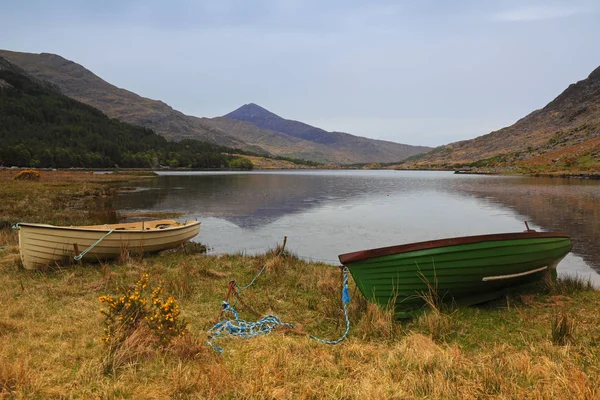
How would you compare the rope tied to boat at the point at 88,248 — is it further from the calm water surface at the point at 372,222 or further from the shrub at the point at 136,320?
the shrub at the point at 136,320

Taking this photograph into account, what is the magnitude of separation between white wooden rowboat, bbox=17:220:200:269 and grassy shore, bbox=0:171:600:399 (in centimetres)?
111

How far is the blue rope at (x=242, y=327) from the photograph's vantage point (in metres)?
7.94

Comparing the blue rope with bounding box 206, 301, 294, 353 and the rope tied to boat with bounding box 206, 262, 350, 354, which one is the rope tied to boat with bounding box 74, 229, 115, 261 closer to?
the rope tied to boat with bounding box 206, 262, 350, 354

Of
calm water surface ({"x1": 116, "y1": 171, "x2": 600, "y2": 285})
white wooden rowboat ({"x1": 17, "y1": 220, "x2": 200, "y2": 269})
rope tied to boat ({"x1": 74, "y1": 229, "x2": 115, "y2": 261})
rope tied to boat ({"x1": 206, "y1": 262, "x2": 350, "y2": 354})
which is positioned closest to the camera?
rope tied to boat ({"x1": 206, "y1": 262, "x2": 350, "y2": 354})

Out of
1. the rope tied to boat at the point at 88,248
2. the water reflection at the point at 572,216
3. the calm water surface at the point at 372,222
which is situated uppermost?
the rope tied to boat at the point at 88,248

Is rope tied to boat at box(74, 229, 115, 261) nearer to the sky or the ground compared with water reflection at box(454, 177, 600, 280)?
nearer to the sky

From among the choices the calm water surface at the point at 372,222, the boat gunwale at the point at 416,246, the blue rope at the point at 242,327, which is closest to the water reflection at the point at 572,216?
the calm water surface at the point at 372,222

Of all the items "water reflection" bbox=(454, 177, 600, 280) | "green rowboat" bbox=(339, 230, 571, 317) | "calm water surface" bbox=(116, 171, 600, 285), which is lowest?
"calm water surface" bbox=(116, 171, 600, 285)

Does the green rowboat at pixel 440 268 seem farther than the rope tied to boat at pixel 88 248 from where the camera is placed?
No

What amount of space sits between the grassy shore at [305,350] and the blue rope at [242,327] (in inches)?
15.2

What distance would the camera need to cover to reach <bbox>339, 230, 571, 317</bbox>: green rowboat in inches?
346

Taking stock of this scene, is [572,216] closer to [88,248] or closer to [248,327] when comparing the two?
[248,327]

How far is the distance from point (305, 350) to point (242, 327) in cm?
200

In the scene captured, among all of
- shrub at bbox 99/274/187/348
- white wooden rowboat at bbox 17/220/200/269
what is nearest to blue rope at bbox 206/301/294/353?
shrub at bbox 99/274/187/348
